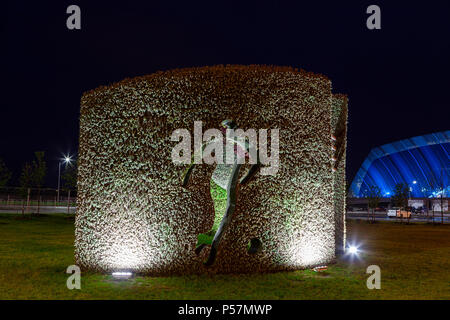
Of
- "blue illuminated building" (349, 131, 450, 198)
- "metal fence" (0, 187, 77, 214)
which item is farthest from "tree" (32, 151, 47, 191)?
"blue illuminated building" (349, 131, 450, 198)

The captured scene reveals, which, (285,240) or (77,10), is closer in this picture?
(285,240)

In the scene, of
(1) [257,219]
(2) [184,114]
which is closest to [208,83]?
(2) [184,114]

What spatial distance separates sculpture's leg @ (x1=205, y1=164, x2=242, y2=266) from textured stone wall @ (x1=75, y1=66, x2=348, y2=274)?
0.15 meters

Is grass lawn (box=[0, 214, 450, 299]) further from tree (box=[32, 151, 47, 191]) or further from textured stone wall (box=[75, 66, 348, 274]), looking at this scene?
tree (box=[32, 151, 47, 191])

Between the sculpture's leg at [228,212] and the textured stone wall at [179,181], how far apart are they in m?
0.15

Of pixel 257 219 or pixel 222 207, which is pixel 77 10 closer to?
pixel 222 207

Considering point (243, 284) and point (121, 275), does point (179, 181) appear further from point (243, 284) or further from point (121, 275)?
point (243, 284)

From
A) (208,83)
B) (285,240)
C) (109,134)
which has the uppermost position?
(208,83)

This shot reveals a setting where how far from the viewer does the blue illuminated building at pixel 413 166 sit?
64375mm

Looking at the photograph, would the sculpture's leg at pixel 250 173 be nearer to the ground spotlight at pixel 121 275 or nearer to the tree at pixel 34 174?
the ground spotlight at pixel 121 275

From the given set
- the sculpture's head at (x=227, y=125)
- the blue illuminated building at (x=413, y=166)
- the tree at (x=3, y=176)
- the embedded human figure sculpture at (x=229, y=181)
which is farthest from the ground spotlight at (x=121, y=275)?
the blue illuminated building at (x=413, y=166)

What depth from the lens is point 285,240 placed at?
25.6 feet

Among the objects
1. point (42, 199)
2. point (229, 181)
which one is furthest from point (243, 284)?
point (42, 199)

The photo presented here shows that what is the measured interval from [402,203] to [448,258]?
87.8 ft
